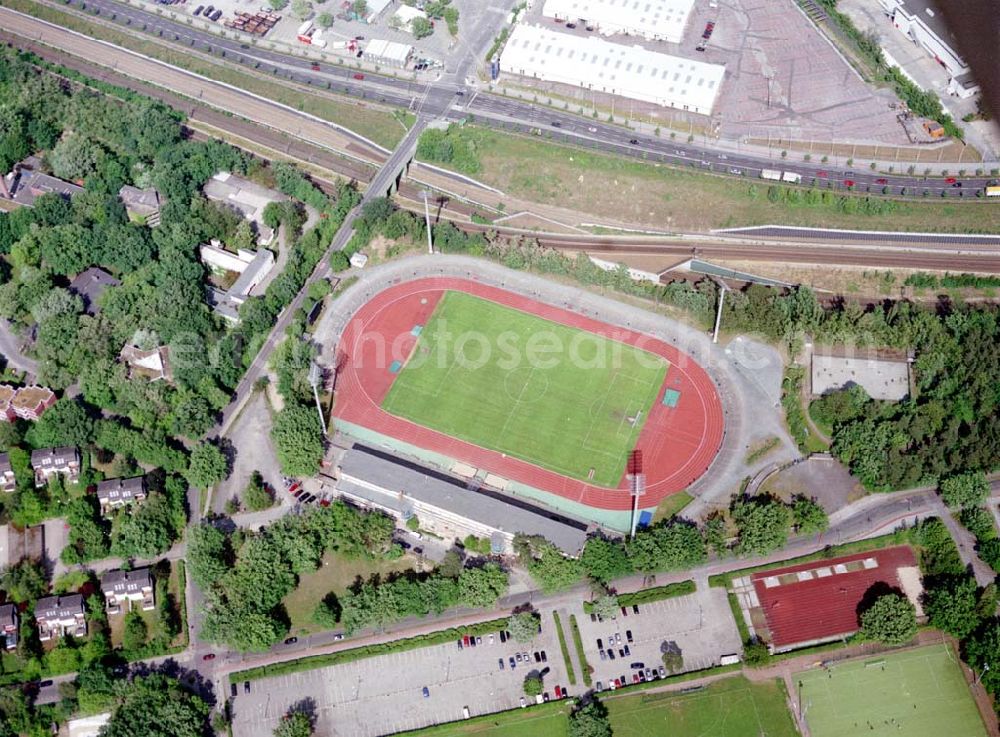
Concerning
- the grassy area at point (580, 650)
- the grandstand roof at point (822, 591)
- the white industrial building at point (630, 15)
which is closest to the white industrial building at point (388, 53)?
the white industrial building at point (630, 15)

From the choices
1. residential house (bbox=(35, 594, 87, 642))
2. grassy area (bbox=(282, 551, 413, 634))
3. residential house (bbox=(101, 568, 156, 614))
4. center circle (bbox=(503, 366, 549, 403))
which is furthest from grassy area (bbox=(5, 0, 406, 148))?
residential house (bbox=(35, 594, 87, 642))

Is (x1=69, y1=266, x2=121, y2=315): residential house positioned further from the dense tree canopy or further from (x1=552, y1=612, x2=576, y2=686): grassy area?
the dense tree canopy

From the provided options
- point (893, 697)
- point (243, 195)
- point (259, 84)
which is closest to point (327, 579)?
point (893, 697)

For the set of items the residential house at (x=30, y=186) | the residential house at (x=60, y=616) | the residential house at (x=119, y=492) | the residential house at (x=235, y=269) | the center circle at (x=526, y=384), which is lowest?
the residential house at (x=60, y=616)

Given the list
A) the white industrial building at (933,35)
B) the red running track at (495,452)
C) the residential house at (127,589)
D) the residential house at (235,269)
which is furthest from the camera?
the white industrial building at (933,35)

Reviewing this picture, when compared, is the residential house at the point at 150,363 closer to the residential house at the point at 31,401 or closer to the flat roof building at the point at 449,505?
the residential house at the point at 31,401

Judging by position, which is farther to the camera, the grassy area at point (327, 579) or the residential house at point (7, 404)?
the residential house at point (7, 404)

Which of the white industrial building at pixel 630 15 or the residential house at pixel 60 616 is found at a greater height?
the white industrial building at pixel 630 15

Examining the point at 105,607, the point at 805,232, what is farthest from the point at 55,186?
the point at 805,232
